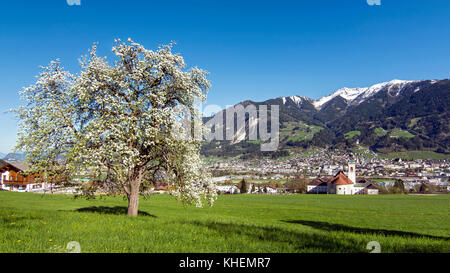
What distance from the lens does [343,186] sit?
182 m

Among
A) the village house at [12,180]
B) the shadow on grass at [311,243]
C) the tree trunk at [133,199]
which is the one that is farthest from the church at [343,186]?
the shadow on grass at [311,243]

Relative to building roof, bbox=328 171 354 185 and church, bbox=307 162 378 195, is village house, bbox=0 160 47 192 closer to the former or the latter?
church, bbox=307 162 378 195

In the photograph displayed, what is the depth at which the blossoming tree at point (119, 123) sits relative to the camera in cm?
1681

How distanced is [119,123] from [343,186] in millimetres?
186177

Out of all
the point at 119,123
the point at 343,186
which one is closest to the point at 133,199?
the point at 119,123

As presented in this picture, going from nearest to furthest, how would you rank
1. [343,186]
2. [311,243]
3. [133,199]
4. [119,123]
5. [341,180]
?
[311,243]
[119,123]
[133,199]
[343,186]
[341,180]

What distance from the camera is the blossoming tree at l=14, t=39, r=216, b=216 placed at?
16.8 meters

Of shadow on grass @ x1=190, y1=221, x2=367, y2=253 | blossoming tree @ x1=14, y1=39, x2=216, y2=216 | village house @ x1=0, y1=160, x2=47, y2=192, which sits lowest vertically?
village house @ x1=0, y1=160, x2=47, y2=192

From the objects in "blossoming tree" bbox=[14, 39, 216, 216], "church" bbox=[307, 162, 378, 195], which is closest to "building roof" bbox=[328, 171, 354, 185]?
"church" bbox=[307, 162, 378, 195]

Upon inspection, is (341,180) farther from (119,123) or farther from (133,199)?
(119,123)

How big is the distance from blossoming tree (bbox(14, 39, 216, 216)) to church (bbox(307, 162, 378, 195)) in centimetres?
17757

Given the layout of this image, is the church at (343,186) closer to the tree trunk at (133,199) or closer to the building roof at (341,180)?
the building roof at (341,180)

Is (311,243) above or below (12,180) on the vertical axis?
above
